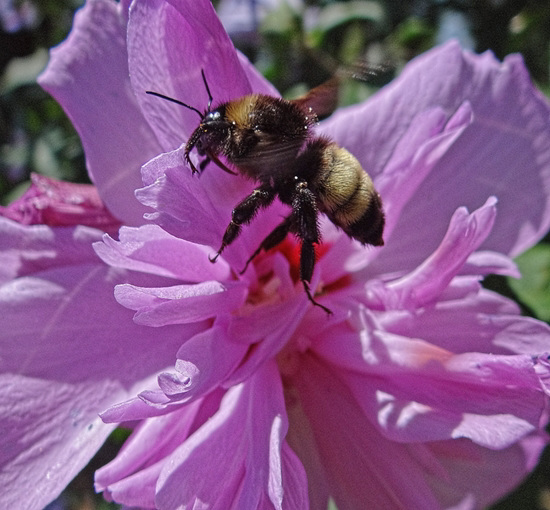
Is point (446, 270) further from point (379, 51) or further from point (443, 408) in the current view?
point (379, 51)

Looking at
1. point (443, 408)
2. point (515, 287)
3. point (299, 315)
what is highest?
point (299, 315)

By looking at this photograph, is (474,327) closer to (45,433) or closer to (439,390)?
(439,390)

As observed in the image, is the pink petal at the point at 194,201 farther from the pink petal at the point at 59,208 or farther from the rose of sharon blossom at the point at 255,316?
the pink petal at the point at 59,208

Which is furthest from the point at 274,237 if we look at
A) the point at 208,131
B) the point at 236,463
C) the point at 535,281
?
the point at 535,281

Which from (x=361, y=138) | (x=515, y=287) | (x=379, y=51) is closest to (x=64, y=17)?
(x=379, y=51)

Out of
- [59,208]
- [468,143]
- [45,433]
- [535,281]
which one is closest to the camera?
[45,433]

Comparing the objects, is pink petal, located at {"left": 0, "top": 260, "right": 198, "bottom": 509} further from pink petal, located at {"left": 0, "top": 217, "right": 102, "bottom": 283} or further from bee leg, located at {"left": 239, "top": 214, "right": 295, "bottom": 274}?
bee leg, located at {"left": 239, "top": 214, "right": 295, "bottom": 274}
